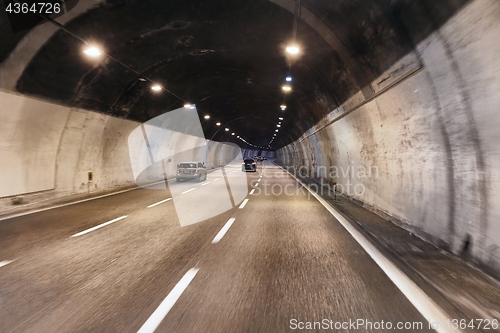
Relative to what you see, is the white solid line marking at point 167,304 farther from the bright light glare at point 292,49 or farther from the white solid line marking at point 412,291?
the bright light glare at point 292,49

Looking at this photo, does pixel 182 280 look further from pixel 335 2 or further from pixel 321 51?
pixel 321 51

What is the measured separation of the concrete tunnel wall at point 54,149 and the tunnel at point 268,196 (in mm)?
78

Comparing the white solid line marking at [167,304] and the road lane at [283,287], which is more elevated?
the white solid line marking at [167,304]

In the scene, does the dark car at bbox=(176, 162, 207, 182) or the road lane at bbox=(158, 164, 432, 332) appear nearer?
the road lane at bbox=(158, 164, 432, 332)

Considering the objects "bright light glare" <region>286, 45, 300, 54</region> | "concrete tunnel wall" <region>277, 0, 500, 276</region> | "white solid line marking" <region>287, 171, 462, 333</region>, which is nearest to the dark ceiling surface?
"bright light glare" <region>286, 45, 300, 54</region>

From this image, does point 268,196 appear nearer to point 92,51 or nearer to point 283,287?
point 92,51

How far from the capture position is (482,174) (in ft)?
16.4

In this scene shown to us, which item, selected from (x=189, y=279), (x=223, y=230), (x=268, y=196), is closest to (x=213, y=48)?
(x=223, y=230)

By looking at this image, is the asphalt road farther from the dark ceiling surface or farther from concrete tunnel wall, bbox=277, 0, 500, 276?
the dark ceiling surface

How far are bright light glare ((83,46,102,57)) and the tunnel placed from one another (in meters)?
0.08

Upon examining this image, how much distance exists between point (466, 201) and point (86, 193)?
50.1 feet

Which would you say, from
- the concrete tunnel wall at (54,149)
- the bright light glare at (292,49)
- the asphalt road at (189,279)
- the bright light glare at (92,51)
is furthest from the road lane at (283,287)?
the concrete tunnel wall at (54,149)

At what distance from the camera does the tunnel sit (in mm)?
3854

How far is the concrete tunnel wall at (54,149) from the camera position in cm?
995
